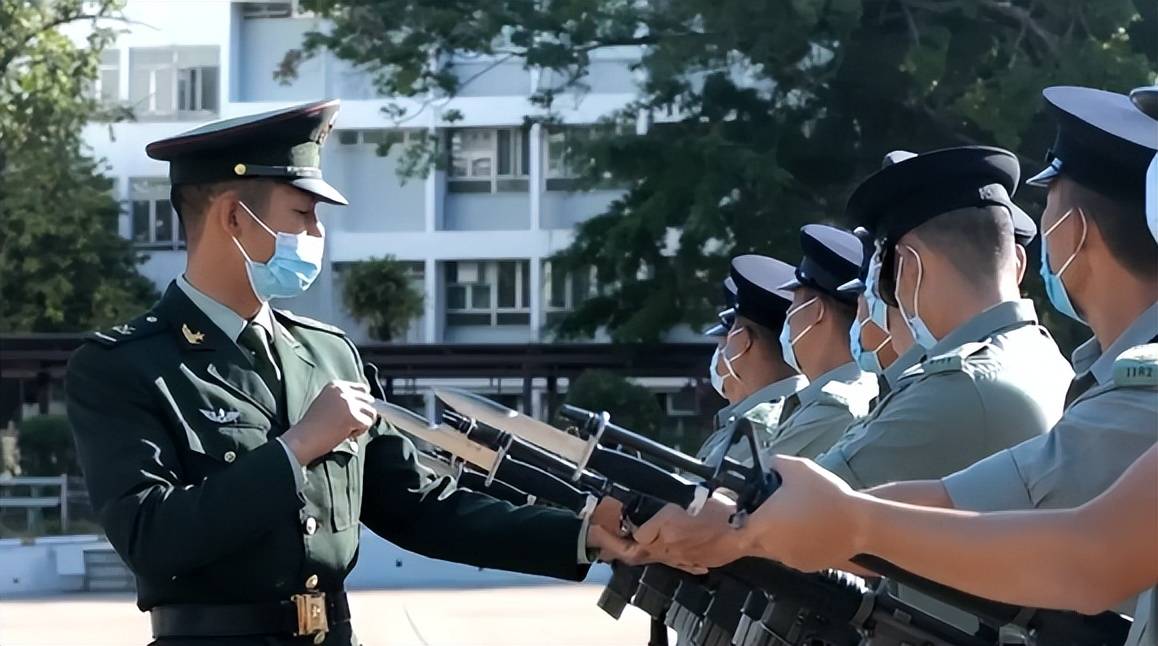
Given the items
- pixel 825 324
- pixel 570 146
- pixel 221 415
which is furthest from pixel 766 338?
pixel 570 146

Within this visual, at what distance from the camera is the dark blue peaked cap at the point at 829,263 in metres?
5.01

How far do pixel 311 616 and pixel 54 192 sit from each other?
25.2m

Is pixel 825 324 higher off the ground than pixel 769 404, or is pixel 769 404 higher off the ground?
pixel 825 324

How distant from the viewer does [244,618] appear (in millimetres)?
3178

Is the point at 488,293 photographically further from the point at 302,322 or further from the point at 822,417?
the point at 302,322

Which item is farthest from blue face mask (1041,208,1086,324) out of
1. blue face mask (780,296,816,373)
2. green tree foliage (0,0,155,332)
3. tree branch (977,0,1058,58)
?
green tree foliage (0,0,155,332)

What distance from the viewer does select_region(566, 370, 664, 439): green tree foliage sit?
66.2 ft

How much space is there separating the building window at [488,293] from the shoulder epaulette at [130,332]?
2644cm

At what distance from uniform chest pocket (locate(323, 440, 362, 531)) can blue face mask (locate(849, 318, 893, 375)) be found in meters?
1.63

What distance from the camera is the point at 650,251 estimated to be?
18844 millimetres

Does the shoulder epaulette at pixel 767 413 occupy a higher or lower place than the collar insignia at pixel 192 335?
lower

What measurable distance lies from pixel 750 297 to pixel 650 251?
12923mm

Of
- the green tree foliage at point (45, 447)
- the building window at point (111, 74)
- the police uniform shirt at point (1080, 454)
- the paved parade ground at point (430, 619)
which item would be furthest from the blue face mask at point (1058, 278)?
the building window at point (111, 74)

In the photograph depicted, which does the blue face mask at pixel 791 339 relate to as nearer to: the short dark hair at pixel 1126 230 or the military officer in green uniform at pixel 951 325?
the military officer in green uniform at pixel 951 325
